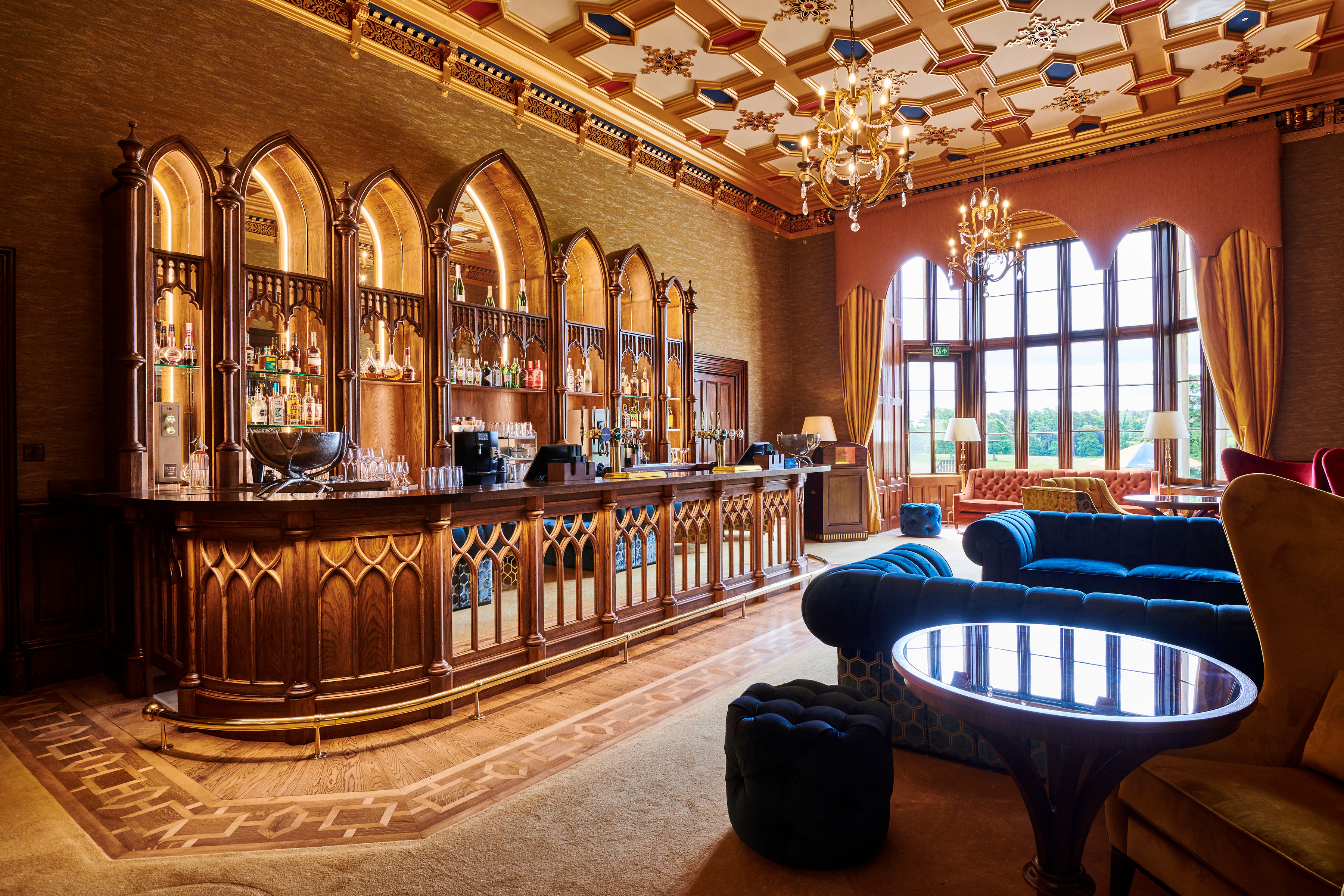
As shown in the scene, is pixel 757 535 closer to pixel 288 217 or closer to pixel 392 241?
pixel 392 241

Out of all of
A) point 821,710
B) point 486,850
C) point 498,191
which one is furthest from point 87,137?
point 821,710

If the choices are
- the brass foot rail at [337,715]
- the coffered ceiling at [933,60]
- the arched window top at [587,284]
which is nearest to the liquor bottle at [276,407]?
the brass foot rail at [337,715]

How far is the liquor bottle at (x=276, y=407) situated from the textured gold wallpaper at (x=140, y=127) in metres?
0.93

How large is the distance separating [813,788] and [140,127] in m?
5.32

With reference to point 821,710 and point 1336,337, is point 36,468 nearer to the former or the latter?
point 821,710

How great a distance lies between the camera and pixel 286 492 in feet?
12.1

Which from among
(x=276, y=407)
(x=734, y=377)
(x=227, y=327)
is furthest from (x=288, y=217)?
(x=734, y=377)

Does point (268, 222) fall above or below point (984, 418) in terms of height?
above

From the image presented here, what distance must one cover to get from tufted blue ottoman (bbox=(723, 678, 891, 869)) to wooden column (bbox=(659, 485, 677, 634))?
8.83ft

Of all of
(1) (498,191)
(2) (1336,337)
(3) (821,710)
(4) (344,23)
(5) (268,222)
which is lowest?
(3) (821,710)

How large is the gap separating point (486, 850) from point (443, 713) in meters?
1.33

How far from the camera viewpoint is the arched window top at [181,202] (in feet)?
14.8

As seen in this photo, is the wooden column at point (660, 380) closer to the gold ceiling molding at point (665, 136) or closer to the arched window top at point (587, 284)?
the arched window top at point (587, 284)

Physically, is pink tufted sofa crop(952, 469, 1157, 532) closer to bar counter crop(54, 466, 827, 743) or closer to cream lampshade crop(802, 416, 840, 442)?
cream lampshade crop(802, 416, 840, 442)
